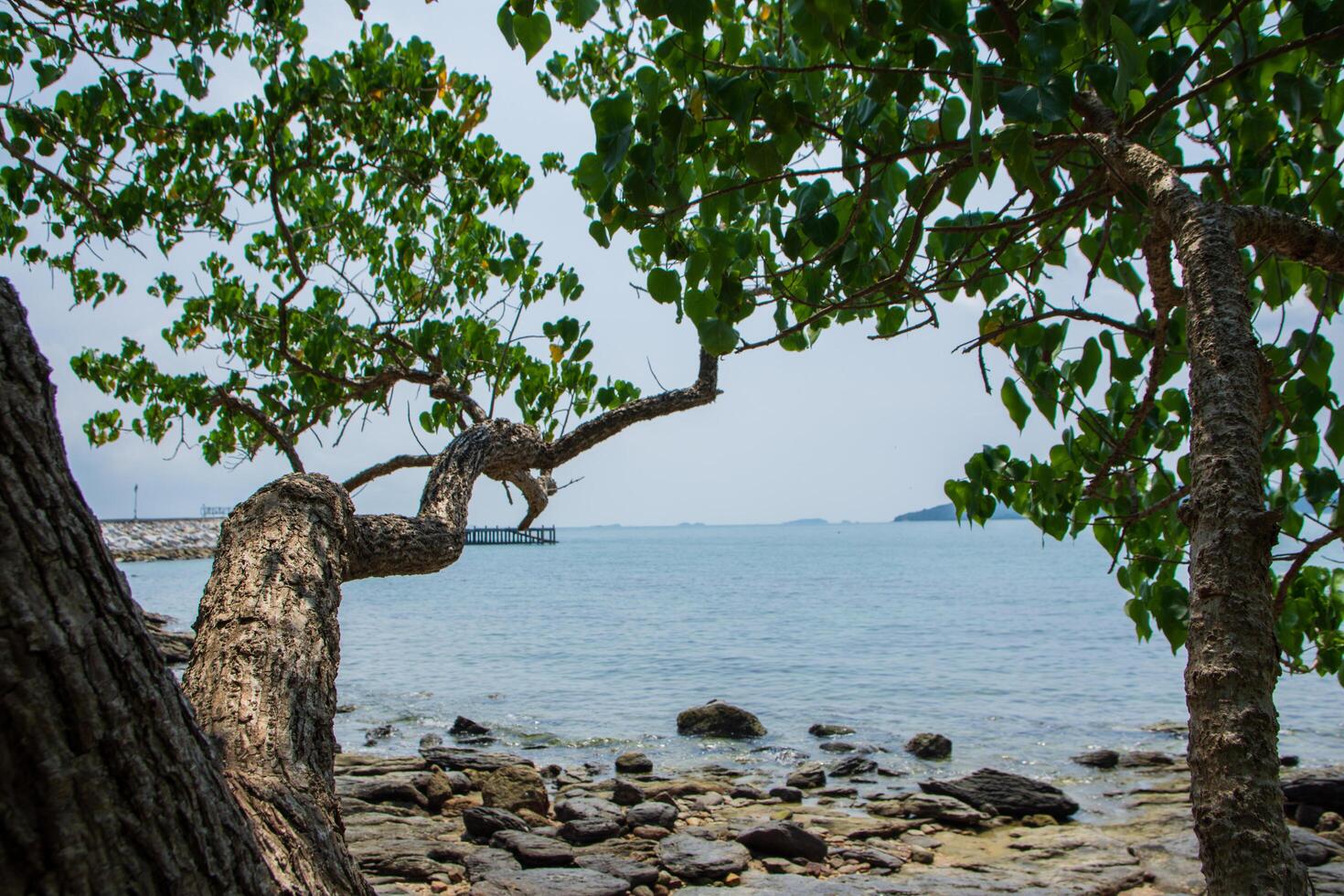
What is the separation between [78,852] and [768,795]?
8562mm

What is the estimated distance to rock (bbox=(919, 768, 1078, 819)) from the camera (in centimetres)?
818

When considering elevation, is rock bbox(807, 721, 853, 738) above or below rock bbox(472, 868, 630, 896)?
below

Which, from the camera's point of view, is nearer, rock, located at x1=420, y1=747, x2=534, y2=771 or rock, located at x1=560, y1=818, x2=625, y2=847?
rock, located at x1=560, y1=818, x2=625, y2=847

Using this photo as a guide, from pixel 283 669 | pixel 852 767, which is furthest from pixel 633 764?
pixel 283 669

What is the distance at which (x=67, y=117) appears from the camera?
5305mm

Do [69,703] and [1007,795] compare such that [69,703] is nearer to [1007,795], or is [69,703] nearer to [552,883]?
[552,883]

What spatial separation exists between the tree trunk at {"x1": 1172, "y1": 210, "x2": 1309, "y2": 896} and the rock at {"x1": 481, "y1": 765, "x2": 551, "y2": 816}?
267 inches

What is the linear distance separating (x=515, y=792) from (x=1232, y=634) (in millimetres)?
7043

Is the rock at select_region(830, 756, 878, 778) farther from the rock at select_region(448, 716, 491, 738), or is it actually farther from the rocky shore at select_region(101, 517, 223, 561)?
the rocky shore at select_region(101, 517, 223, 561)

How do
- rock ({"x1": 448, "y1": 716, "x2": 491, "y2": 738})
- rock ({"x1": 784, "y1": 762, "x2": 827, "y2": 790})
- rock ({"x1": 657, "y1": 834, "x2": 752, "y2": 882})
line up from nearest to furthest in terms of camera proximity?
1. rock ({"x1": 657, "y1": 834, "x2": 752, "y2": 882})
2. rock ({"x1": 784, "y1": 762, "x2": 827, "y2": 790})
3. rock ({"x1": 448, "y1": 716, "x2": 491, "y2": 738})

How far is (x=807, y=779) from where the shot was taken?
977 centimetres

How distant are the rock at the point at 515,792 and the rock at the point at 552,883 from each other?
1.81 metres

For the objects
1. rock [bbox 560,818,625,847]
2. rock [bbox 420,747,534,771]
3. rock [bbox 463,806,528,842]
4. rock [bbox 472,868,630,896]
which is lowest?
rock [bbox 420,747,534,771]

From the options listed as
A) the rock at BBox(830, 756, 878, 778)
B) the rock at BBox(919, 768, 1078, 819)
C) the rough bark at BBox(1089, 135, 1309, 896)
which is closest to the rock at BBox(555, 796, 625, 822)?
the rock at BBox(919, 768, 1078, 819)
